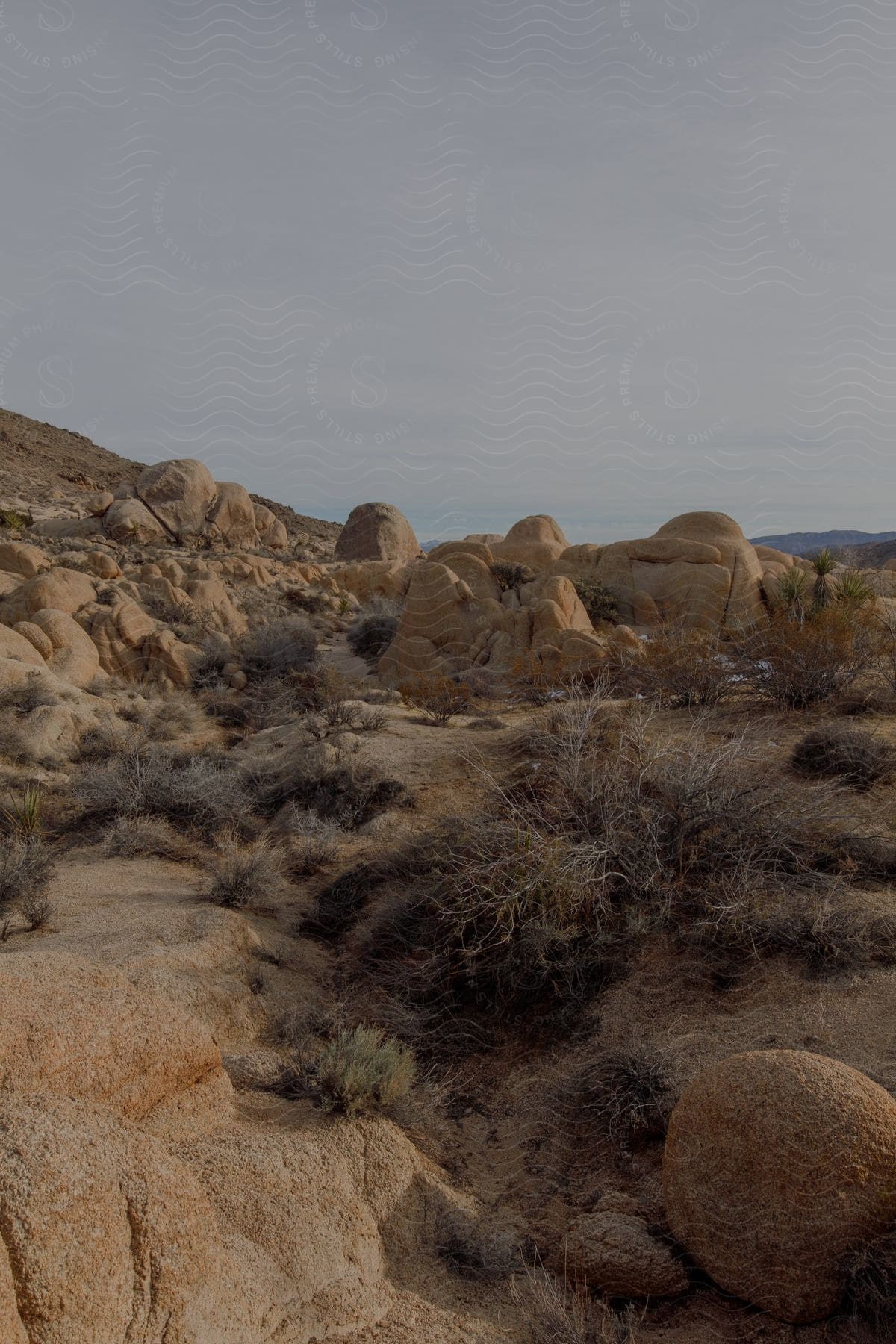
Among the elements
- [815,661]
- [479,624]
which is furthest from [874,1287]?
[479,624]

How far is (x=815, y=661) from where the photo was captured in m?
10.5

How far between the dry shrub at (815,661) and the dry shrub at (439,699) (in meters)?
4.13

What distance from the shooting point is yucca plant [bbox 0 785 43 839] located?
8117mm

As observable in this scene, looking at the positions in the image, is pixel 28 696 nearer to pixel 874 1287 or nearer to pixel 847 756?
pixel 847 756

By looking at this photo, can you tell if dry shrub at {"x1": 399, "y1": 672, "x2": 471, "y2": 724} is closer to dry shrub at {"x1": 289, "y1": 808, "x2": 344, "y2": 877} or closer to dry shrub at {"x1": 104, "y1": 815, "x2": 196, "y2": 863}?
dry shrub at {"x1": 289, "y1": 808, "x2": 344, "y2": 877}

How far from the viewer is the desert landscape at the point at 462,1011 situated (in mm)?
3025

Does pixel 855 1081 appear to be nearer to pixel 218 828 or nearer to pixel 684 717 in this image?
pixel 218 828

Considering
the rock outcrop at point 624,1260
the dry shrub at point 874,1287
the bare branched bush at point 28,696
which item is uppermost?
the bare branched bush at point 28,696

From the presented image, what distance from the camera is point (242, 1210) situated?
10.5 ft

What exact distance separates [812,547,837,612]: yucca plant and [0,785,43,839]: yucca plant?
1261 centimetres

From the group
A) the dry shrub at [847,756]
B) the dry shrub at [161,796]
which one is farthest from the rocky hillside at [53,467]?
the dry shrub at [847,756]

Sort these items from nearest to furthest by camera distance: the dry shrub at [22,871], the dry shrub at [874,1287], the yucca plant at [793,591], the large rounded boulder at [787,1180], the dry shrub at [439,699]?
the dry shrub at [874,1287] → the large rounded boulder at [787,1180] → the dry shrub at [22,871] → the dry shrub at [439,699] → the yucca plant at [793,591]

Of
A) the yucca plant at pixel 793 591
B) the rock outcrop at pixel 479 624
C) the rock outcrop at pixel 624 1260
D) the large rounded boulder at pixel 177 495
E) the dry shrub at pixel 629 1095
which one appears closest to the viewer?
the rock outcrop at pixel 624 1260

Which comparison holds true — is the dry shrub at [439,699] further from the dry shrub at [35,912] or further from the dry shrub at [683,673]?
the dry shrub at [35,912]
